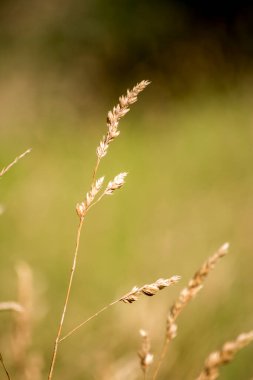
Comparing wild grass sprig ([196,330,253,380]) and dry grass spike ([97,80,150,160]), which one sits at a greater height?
dry grass spike ([97,80,150,160])

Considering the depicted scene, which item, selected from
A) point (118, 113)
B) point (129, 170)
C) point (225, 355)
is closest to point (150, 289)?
point (225, 355)

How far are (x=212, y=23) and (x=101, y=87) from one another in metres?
2.46

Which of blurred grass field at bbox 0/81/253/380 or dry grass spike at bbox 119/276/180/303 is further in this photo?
blurred grass field at bbox 0/81/253/380

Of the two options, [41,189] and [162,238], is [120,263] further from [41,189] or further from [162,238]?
[41,189]

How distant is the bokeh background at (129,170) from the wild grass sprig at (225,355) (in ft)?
1.76

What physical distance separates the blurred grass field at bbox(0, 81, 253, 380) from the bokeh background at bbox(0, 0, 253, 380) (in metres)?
0.02

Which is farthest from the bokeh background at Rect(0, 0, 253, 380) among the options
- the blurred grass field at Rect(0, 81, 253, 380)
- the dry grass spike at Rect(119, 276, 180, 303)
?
the dry grass spike at Rect(119, 276, 180, 303)

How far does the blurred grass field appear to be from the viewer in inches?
79.2

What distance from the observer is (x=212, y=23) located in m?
7.38

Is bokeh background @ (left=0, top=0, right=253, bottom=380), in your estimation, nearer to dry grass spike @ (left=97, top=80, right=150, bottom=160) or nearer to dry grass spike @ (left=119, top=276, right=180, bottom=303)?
dry grass spike @ (left=119, top=276, right=180, bottom=303)

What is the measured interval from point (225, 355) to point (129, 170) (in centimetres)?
342

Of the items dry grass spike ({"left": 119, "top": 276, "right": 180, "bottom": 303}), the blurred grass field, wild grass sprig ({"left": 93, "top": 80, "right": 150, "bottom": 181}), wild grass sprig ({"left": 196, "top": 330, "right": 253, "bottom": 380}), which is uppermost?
the blurred grass field

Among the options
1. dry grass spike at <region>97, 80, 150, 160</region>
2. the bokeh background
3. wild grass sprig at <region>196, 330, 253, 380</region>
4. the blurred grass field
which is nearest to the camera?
wild grass sprig at <region>196, 330, 253, 380</region>

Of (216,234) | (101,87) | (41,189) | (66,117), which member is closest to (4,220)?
(41,189)
